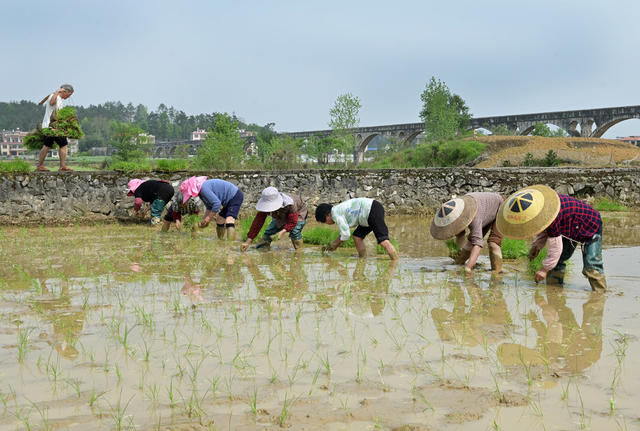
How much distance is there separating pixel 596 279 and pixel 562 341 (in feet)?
5.51

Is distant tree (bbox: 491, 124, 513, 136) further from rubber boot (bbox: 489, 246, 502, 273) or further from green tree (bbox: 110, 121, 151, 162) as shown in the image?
rubber boot (bbox: 489, 246, 502, 273)

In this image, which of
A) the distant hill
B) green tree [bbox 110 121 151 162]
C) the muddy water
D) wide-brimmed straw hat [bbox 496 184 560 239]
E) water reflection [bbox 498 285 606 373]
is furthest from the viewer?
the distant hill

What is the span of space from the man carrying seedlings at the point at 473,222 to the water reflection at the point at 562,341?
1.33m

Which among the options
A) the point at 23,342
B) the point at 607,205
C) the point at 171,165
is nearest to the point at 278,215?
the point at 171,165

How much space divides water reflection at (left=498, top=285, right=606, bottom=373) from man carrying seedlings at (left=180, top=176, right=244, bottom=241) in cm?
525

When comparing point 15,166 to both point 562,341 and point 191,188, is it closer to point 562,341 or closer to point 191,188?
point 191,188

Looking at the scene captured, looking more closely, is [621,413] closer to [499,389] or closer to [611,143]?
[499,389]

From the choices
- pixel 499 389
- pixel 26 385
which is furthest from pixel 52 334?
pixel 499 389

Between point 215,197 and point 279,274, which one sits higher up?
point 215,197

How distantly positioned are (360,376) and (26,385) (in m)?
1.82

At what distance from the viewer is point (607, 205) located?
42.7ft

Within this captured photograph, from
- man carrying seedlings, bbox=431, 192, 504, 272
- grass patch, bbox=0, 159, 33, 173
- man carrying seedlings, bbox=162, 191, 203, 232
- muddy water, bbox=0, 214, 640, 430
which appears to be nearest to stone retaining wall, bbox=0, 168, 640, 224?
grass patch, bbox=0, 159, 33, 173

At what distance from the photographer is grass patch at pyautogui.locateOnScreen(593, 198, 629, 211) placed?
42.5ft

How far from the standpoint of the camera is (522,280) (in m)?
6.00
